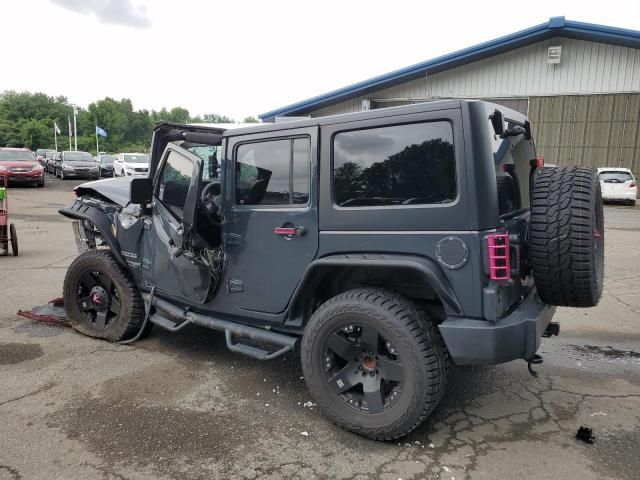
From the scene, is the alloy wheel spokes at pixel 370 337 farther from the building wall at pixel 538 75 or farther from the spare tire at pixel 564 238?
the building wall at pixel 538 75

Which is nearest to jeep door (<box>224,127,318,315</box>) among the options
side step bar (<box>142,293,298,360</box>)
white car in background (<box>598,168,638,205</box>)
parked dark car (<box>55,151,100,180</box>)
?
side step bar (<box>142,293,298,360</box>)

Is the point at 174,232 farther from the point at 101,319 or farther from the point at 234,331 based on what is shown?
the point at 101,319

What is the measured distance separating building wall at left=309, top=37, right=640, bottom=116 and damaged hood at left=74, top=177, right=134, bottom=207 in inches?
664

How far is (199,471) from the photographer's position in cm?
276

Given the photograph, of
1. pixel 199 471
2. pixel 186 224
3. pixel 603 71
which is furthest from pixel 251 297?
pixel 603 71

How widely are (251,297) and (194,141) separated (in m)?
1.33

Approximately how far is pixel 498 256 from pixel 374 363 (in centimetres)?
99

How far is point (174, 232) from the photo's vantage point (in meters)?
3.97

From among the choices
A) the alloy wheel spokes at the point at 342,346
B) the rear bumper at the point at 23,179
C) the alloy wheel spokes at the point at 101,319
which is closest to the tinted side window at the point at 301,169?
the alloy wheel spokes at the point at 342,346

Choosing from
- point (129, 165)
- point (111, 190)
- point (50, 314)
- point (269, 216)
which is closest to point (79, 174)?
point (129, 165)

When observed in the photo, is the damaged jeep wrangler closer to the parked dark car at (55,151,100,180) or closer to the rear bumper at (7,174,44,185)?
the rear bumper at (7,174,44,185)

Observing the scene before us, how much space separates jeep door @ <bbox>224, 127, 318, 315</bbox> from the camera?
333cm

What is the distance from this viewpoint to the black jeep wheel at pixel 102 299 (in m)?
4.50

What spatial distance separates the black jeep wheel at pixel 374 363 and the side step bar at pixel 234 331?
36 centimetres
